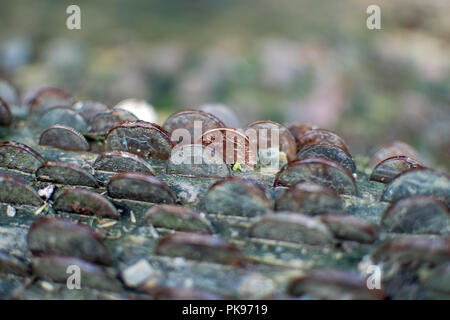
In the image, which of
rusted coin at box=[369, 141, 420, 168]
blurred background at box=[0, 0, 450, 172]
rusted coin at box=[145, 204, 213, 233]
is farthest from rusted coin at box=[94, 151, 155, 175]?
blurred background at box=[0, 0, 450, 172]

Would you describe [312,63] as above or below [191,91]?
above

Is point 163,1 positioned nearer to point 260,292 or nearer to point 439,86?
point 439,86

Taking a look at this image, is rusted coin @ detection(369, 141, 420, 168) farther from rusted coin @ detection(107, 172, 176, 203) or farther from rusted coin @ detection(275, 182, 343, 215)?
rusted coin @ detection(107, 172, 176, 203)

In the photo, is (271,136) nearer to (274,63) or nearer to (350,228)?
(350,228)

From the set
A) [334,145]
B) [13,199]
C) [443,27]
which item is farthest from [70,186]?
[443,27]

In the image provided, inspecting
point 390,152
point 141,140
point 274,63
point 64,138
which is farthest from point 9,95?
point 274,63

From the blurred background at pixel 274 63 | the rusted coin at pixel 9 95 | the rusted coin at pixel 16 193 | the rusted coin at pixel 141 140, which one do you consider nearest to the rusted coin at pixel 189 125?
the rusted coin at pixel 141 140

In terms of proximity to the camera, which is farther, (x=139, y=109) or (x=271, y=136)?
(x=139, y=109)
